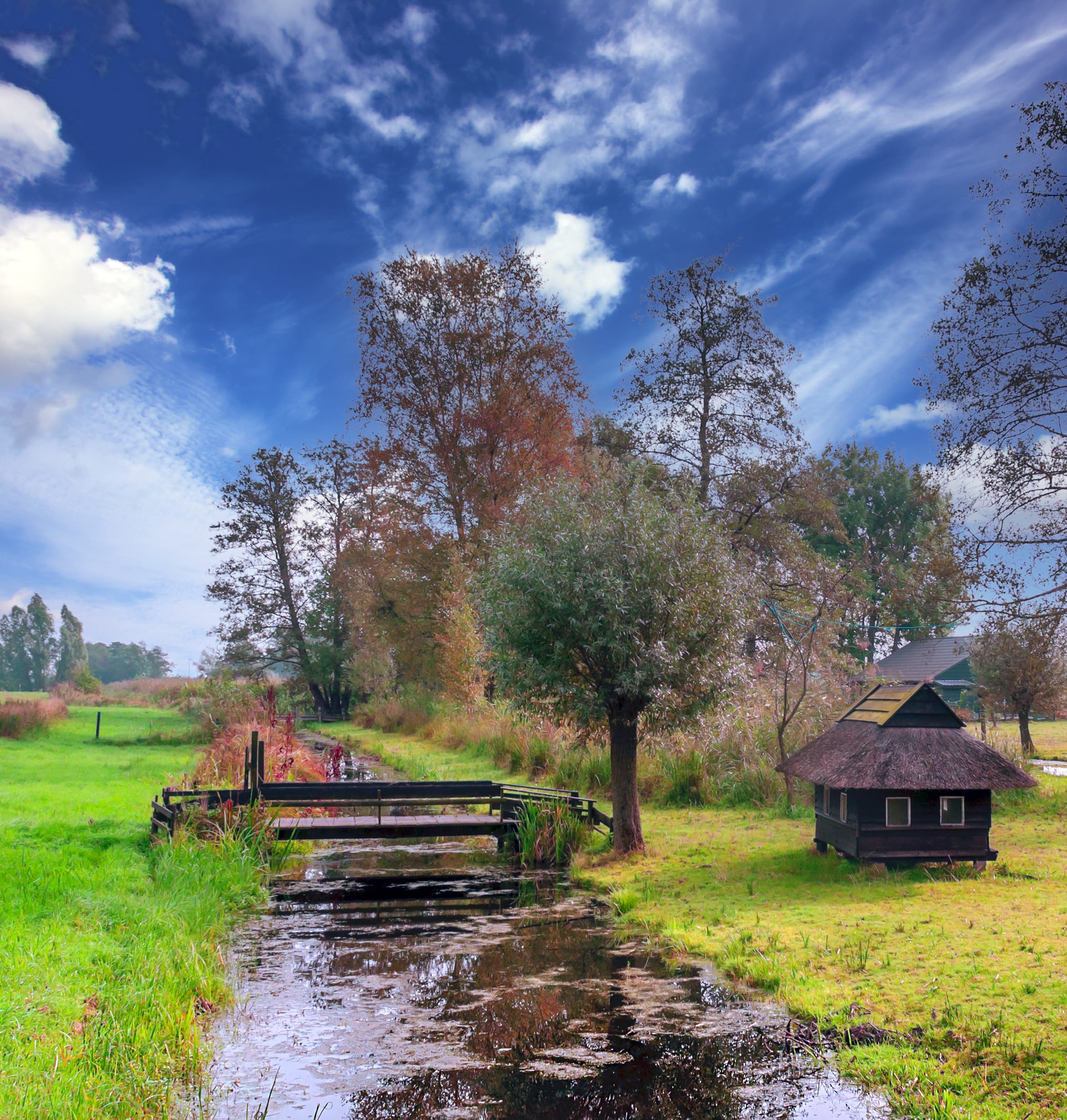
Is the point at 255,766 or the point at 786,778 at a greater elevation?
the point at 255,766

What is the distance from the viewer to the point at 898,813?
11055 mm

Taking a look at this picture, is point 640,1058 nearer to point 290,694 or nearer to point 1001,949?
point 1001,949

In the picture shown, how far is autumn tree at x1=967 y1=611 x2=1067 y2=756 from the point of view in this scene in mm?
22469

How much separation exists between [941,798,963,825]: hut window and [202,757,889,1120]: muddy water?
4.48 metres

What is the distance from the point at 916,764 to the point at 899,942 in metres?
2.81

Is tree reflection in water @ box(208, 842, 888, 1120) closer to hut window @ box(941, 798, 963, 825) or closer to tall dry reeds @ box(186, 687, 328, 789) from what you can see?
hut window @ box(941, 798, 963, 825)

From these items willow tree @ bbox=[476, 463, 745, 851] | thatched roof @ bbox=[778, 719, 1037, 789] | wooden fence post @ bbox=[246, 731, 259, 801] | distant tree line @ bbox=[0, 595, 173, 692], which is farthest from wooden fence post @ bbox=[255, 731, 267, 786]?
distant tree line @ bbox=[0, 595, 173, 692]

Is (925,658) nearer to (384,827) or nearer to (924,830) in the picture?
(924,830)

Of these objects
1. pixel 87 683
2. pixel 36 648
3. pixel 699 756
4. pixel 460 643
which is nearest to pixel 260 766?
pixel 699 756

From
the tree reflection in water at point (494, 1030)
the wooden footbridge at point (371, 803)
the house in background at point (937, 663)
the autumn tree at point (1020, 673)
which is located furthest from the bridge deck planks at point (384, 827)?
the house in background at point (937, 663)

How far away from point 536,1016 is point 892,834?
5895 mm

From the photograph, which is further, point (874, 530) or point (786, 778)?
point (874, 530)

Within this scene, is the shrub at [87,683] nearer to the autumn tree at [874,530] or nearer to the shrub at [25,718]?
the shrub at [25,718]

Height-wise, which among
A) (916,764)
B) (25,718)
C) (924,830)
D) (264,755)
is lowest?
(25,718)
